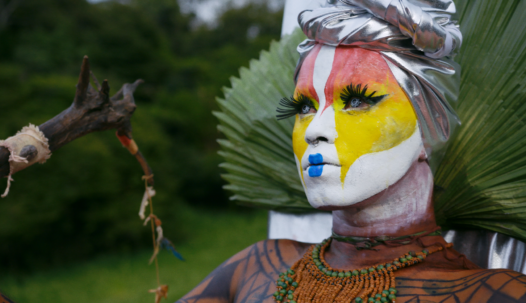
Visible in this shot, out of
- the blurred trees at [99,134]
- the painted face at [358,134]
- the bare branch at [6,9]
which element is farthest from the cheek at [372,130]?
the bare branch at [6,9]

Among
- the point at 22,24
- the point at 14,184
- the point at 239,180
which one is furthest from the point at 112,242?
the point at 239,180

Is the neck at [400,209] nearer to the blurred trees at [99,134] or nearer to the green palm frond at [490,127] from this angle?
the green palm frond at [490,127]

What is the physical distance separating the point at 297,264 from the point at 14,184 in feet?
10.4

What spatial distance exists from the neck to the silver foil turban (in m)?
0.11

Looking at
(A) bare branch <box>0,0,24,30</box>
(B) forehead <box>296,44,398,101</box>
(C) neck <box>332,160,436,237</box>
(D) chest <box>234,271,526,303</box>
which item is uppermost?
(A) bare branch <box>0,0,24,30</box>

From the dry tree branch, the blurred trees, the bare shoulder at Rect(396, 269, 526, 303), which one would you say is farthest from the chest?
the blurred trees

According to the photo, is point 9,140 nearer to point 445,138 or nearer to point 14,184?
point 445,138

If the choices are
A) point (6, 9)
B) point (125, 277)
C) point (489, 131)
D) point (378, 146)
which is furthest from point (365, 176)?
point (6, 9)

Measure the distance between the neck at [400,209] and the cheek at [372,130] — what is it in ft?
0.38

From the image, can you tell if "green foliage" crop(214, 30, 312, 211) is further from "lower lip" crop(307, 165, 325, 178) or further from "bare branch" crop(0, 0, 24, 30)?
"bare branch" crop(0, 0, 24, 30)

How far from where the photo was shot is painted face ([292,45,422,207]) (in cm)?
125

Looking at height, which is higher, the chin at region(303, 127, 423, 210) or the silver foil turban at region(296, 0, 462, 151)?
the silver foil turban at region(296, 0, 462, 151)

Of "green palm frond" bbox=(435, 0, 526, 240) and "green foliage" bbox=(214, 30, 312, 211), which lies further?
"green foliage" bbox=(214, 30, 312, 211)

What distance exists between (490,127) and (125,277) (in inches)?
152
